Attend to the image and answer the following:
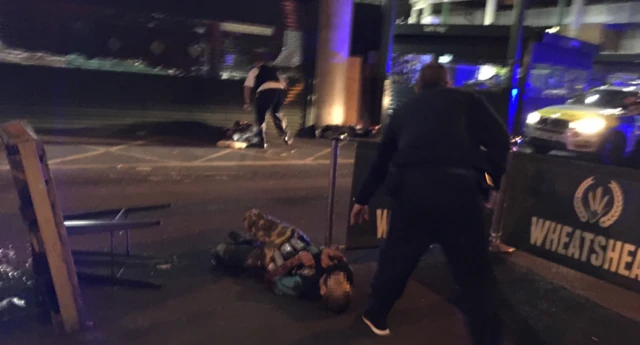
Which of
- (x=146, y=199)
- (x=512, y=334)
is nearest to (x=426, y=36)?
(x=146, y=199)

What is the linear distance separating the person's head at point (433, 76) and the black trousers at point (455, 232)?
58 centimetres

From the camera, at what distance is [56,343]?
3199 millimetres

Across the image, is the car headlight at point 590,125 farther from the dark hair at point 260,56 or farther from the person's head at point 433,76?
the person's head at point 433,76

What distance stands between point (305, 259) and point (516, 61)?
40.4ft

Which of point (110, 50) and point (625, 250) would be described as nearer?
point (625, 250)

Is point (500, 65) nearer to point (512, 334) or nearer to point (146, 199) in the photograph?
point (146, 199)

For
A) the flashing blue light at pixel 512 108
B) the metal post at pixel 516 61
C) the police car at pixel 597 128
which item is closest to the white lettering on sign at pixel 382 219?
the police car at pixel 597 128

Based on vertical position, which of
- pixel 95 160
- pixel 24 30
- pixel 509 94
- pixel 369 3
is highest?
pixel 369 3

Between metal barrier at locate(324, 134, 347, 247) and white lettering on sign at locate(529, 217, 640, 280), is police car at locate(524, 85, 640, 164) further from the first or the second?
metal barrier at locate(324, 134, 347, 247)

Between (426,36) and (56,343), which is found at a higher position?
(426,36)

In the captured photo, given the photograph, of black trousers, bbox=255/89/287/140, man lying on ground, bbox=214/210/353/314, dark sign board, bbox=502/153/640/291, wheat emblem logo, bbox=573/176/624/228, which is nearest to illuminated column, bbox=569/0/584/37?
black trousers, bbox=255/89/287/140

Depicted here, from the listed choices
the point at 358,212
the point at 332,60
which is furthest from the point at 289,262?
the point at 332,60

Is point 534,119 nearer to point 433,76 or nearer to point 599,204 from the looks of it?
point 599,204

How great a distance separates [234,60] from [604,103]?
27.4 feet
